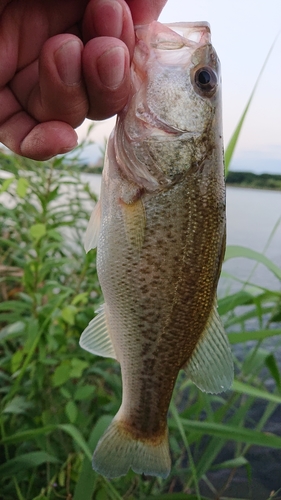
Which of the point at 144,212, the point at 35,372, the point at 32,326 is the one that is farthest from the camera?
the point at 35,372

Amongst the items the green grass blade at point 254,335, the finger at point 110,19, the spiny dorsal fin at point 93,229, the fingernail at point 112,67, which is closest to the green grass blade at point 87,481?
the green grass blade at point 254,335

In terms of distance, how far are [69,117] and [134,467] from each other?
3.90 feet

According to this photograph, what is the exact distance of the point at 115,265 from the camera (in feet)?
4.70

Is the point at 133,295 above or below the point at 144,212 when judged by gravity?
below

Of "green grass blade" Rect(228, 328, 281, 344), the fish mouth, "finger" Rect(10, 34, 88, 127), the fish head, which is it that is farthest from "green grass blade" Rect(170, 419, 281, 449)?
"finger" Rect(10, 34, 88, 127)

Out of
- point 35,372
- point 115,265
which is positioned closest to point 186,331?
point 115,265

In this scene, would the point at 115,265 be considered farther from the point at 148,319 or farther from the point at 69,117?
the point at 69,117

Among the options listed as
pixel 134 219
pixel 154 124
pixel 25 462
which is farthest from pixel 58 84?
pixel 25 462

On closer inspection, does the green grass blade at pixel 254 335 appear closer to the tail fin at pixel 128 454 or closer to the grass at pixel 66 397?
the grass at pixel 66 397

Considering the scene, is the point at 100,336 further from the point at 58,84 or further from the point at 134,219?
the point at 58,84

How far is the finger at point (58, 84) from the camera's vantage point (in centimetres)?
115

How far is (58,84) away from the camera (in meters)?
1.19

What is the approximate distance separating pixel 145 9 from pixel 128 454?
4.91ft

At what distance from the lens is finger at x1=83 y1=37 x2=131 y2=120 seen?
112 cm
